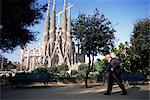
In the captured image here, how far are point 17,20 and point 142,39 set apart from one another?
15.2m

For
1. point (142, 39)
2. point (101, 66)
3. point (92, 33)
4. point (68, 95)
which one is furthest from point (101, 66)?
point (68, 95)

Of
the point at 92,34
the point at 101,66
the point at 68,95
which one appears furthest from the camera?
the point at 101,66

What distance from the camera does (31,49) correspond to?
5728 inches

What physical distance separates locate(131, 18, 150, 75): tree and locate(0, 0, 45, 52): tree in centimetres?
1115

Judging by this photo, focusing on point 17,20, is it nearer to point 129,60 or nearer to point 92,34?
point 92,34

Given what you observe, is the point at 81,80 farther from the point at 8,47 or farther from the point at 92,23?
the point at 8,47

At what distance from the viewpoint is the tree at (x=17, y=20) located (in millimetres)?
10032

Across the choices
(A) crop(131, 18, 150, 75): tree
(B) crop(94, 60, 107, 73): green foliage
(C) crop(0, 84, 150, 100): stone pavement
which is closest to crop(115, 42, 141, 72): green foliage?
(A) crop(131, 18, 150, 75): tree

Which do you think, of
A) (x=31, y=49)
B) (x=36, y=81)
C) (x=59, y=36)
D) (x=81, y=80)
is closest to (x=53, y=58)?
(x=59, y=36)

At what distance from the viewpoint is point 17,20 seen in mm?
11391

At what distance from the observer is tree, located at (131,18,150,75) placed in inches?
939

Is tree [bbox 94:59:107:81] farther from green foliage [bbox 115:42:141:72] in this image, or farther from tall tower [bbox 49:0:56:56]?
tall tower [bbox 49:0:56:56]

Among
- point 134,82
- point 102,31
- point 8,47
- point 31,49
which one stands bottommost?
point 134,82

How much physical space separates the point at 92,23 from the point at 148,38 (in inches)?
271
